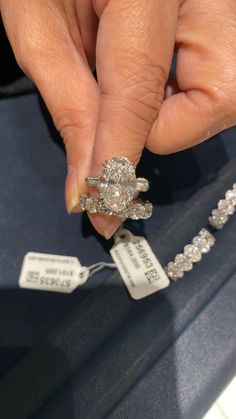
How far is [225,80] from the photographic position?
531mm

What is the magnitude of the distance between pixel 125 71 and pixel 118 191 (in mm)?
137

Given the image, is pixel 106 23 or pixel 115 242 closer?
pixel 106 23

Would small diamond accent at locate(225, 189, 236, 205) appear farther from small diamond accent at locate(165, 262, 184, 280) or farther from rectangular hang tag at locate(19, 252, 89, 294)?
rectangular hang tag at locate(19, 252, 89, 294)

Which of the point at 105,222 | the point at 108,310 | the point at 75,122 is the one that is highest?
the point at 75,122

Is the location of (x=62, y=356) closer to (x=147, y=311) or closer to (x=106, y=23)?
(x=147, y=311)

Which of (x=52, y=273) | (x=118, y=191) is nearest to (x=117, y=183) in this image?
(x=118, y=191)

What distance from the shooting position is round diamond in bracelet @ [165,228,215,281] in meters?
0.66

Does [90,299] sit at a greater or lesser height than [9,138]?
lesser

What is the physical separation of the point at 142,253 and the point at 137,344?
0.13m

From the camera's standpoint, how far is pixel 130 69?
51 cm

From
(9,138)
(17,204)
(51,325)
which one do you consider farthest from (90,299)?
(9,138)

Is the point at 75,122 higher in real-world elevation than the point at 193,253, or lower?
higher

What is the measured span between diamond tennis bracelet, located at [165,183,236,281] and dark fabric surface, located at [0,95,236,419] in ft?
0.05

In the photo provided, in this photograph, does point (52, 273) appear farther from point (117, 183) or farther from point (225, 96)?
point (225, 96)
